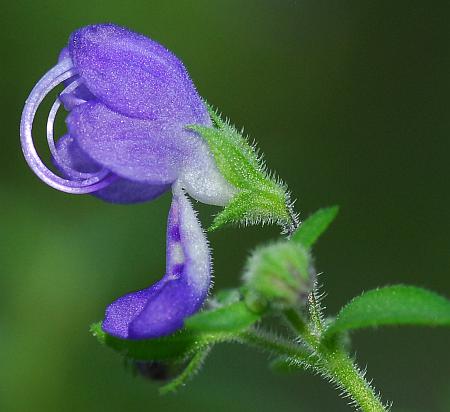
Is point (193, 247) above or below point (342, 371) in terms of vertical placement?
above

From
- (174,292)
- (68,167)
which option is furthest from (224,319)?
(68,167)

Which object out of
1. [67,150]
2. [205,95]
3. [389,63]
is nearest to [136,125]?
[67,150]

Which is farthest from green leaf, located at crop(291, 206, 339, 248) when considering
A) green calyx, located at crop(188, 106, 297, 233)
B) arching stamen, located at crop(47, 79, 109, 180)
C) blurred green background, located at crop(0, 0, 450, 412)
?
blurred green background, located at crop(0, 0, 450, 412)

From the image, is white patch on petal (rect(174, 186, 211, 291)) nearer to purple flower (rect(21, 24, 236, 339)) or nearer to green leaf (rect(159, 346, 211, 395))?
purple flower (rect(21, 24, 236, 339))

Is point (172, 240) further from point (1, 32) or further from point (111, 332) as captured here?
point (1, 32)

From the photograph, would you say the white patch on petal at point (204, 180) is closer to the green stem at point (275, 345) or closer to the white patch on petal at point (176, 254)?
the white patch on petal at point (176, 254)

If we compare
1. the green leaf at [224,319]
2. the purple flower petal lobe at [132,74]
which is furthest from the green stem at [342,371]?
the purple flower petal lobe at [132,74]

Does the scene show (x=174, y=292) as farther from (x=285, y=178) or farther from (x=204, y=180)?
(x=285, y=178)
